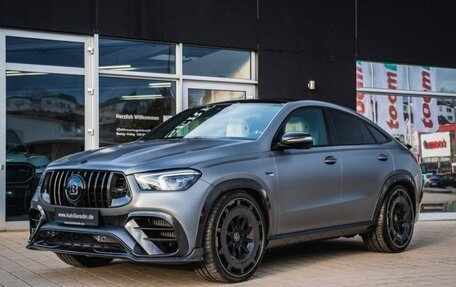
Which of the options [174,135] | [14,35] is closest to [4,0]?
[14,35]

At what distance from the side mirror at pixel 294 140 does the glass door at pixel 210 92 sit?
214 inches

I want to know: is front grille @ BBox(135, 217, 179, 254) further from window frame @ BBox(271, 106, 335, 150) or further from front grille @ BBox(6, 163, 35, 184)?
front grille @ BBox(6, 163, 35, 184)

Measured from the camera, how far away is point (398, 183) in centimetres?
818

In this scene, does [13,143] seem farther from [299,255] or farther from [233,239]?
[233,239]

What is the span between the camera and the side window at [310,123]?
23.4 feet

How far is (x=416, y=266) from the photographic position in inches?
287

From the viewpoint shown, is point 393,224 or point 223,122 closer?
point 223,122

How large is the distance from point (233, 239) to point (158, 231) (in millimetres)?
738

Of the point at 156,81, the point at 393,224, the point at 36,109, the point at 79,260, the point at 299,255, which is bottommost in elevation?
the point at 299,255

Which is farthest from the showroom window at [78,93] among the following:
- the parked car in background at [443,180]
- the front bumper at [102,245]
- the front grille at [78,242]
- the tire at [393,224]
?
the parked car in background at [443,180]

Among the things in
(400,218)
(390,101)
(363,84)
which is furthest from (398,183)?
(390,101)

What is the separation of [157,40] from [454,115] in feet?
22.9

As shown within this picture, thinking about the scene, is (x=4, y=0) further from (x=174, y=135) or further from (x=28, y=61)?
(x=174, y=135)

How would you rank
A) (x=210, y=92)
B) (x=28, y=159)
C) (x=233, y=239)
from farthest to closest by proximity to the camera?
(x=210, y=92) → (x=28, y=159) → (x=233, y=239)
